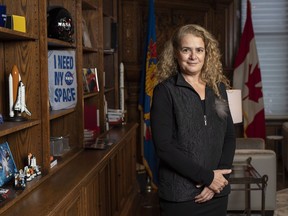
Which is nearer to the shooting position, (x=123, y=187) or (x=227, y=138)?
(x=227, y=138)

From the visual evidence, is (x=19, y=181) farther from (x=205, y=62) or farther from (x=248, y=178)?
(x=248, y=178)

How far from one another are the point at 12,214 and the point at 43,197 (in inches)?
9.8

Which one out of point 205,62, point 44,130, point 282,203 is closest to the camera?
point 205,62

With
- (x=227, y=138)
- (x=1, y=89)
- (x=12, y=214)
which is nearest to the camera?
(x=12, y=214)

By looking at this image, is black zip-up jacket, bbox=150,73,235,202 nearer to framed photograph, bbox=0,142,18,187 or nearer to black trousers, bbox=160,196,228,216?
black trousers, bbox=160,196,228,216

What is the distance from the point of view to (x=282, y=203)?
4.46 m

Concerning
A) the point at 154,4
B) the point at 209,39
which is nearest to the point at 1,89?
the point at 209,39

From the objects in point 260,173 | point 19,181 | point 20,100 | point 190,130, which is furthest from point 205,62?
point 260,173

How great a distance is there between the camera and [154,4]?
5.51 m

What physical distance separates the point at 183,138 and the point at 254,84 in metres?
4.05

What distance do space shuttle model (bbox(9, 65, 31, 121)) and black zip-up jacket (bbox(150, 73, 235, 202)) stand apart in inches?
25.7

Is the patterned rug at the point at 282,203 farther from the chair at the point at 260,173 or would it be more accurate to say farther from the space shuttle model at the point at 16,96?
the space shuttle model at the point at 16,96

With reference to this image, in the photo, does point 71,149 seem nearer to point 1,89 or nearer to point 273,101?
point 1,89

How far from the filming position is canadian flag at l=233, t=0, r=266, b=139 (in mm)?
5742
